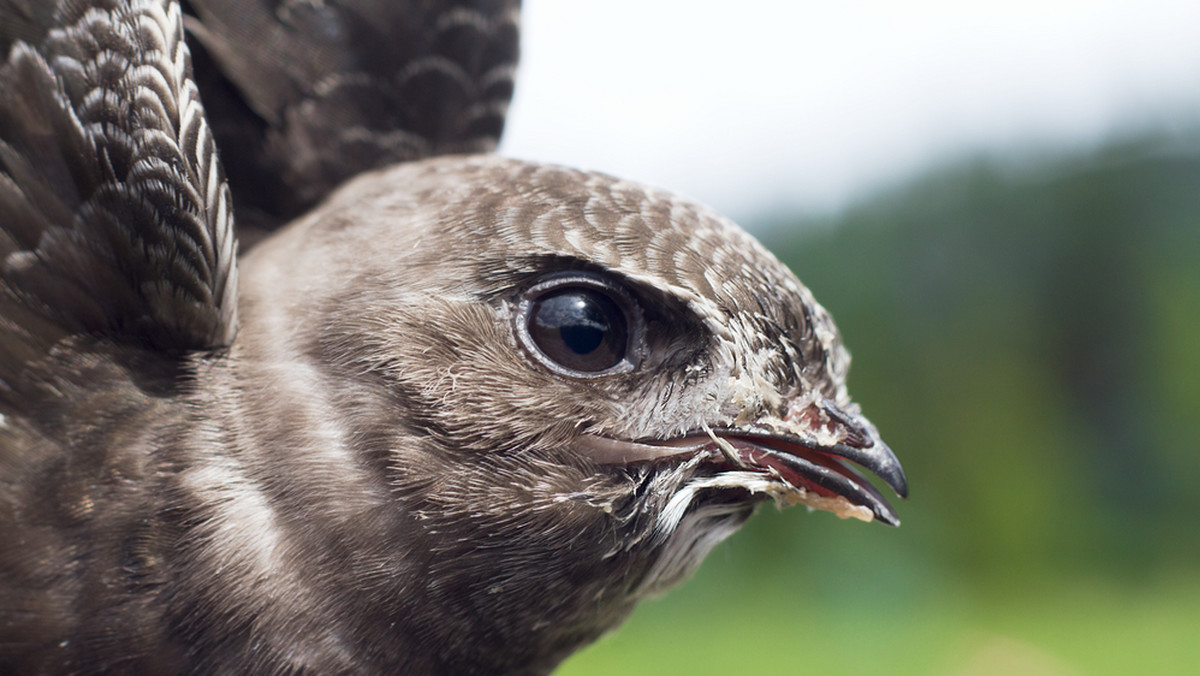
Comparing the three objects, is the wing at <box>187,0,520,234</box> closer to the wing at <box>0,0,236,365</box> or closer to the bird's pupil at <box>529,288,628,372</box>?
the wing at <box>0,0,236,365</box>

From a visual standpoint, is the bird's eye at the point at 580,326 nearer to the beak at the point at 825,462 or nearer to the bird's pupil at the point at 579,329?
the bird's pupil at the point at 579,329

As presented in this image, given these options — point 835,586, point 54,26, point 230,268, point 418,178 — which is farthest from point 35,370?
point 835,586

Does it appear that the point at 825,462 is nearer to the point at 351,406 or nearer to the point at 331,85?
the point at 351,406

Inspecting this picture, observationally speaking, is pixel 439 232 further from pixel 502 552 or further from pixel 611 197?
pixel 502 552

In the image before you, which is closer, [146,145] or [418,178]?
[146,145]

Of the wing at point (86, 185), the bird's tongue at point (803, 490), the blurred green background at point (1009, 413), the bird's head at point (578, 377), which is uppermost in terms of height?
the wing at point (86, 185)

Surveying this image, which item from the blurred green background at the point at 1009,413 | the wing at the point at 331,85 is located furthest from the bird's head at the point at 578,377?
the blurred green background at the point at 1009,413

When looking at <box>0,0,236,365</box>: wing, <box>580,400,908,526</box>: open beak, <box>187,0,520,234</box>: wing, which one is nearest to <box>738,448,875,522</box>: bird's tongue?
<box>580,400,908,526</box>: open beak

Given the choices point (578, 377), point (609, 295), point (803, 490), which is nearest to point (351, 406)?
point (578, 377)

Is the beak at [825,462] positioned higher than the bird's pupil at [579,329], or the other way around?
Answer: the bird's pupil at [579,329]
